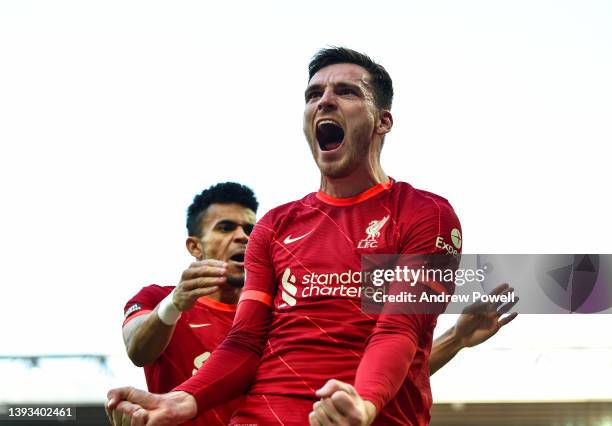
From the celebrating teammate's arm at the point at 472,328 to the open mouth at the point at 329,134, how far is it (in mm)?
1170

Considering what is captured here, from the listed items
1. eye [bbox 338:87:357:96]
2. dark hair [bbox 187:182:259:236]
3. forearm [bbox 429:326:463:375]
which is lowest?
forearm [bbox 429:326:463:375]

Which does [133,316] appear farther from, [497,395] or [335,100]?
[497,395]

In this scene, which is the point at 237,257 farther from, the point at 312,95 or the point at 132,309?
the point at 312,95

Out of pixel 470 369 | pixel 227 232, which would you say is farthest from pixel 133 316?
pixel 470 369

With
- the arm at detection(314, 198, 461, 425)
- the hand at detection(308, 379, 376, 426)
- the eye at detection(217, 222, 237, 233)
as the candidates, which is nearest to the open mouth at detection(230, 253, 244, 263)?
the eye at detection(217, 222, 237, 233)

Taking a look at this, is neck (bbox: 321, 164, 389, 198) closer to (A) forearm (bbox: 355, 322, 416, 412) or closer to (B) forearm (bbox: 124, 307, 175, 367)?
(A) forearm (bbox: 355, 322, 416, 412)

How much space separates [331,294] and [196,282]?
5.27 ft

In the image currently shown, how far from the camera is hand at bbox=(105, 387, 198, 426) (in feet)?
8.18

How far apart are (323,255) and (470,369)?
12.3m

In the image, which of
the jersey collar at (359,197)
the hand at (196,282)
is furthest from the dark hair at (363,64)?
the hand at (196,282)

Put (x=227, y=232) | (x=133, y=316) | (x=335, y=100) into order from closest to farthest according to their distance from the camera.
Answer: (x=335, y=100)
(x=133, y=316)
(x=227, y=232)

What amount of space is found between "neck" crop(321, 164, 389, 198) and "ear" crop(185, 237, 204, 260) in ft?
7.97

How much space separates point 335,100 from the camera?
3100 mm

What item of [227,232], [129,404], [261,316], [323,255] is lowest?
[129,404]
